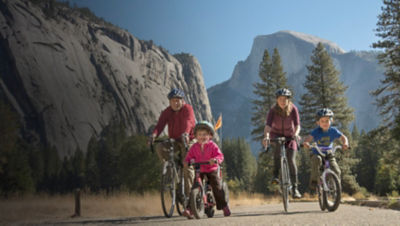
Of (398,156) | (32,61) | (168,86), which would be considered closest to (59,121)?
(32,61)

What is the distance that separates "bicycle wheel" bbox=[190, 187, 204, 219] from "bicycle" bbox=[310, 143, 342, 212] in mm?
2440

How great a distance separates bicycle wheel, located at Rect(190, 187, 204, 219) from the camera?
577cm

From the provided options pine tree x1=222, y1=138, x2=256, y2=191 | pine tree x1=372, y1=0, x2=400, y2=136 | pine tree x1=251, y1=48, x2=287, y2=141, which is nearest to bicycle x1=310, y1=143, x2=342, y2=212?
pine tree x1=372, y1=0, x2=400, y2=136

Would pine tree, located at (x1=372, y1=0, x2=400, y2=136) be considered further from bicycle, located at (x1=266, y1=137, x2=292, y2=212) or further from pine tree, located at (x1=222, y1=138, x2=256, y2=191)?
pine tree, located at (x1=222, y1=138, x2=256, y2=191)

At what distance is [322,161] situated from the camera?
7.01m

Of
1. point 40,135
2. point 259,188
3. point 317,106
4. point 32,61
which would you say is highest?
point 32,61

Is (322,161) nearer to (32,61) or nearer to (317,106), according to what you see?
(317,106)

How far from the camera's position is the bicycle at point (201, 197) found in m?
5.79

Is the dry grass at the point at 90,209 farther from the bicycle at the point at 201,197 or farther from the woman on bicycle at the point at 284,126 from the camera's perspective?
the woman on bicycle at the point at 284,126

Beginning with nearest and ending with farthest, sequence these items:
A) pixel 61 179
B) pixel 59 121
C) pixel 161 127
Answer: pixel 161 127 → pixel 61 179 → pixel 59 121

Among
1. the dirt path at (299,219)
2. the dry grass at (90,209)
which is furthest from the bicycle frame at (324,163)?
the dry grass at (90,209)

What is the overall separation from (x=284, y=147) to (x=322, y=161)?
75 cm

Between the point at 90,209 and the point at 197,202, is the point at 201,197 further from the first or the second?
the point at 90,209

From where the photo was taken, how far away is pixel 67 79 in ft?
307
